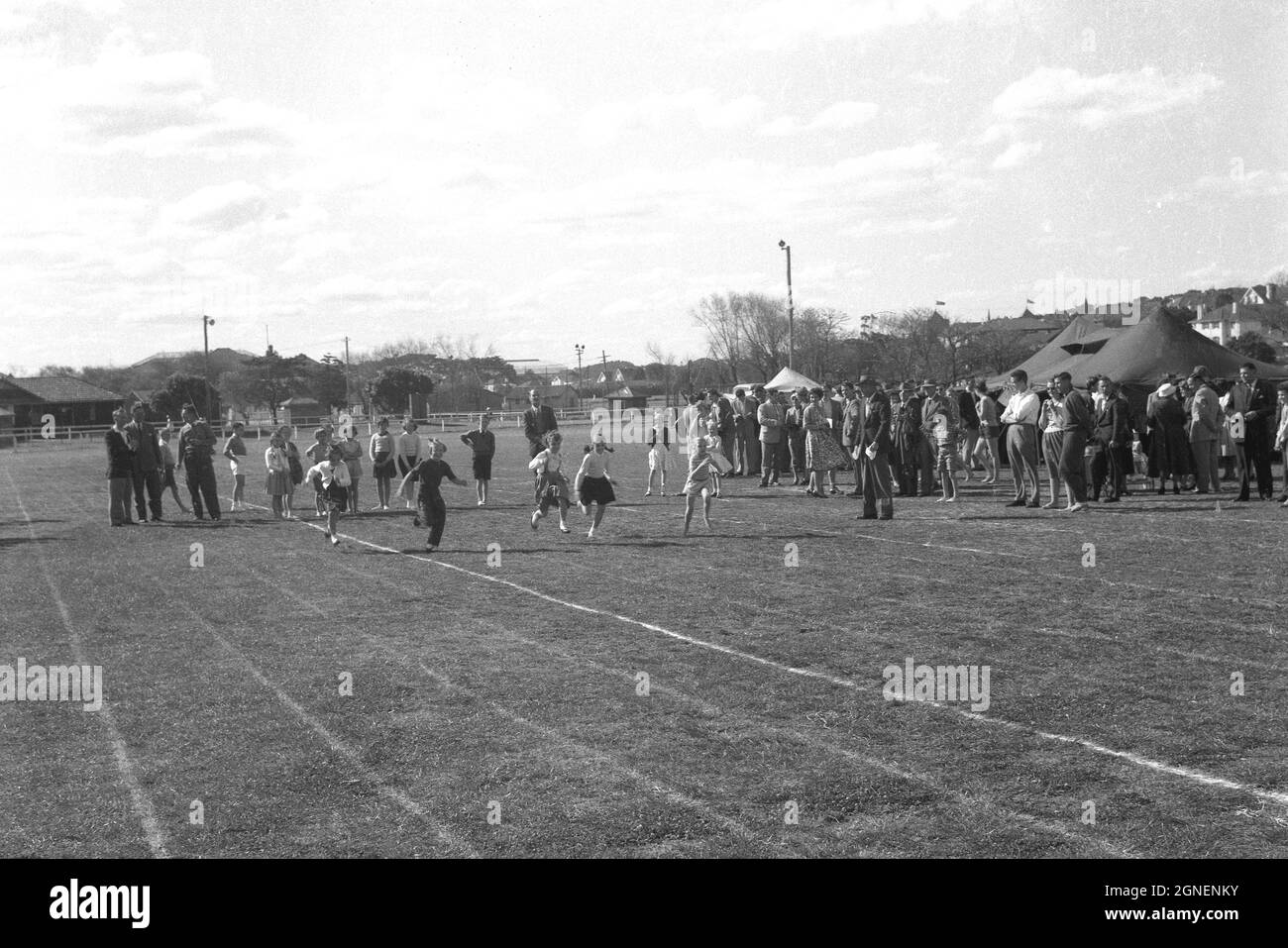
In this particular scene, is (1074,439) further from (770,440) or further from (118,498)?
(118,498)

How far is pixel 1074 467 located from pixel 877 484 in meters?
2.78

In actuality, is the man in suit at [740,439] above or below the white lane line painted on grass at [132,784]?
above

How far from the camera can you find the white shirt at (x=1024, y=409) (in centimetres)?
1944

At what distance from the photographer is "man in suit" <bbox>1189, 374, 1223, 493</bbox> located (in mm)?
21266

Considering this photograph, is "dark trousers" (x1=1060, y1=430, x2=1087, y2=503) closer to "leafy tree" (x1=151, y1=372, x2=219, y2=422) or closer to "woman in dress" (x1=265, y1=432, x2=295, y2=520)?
"woman in dress" (x1=265, y1=432, x2=295, y2=520)

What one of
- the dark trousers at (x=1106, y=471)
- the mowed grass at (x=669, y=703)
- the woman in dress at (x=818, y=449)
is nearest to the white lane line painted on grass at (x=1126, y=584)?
the mowed grass at (x=669, y=703)

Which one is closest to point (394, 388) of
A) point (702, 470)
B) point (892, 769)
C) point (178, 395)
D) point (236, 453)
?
point (178, 395)

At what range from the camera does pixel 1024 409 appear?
19.5 metres

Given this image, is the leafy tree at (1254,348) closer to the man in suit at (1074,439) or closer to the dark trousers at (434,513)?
the man in suit at (1074,439)

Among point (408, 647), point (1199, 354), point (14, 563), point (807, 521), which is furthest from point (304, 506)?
point (1199, 354)

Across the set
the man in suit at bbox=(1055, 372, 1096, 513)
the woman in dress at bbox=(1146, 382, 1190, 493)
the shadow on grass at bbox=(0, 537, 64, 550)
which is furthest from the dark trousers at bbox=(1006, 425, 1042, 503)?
the shadow on grass at bbox=(0, 537, 64, 550)

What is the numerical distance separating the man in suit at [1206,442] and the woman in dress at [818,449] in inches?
225

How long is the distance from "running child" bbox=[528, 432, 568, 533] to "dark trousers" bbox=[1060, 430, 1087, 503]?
7.08 metres
